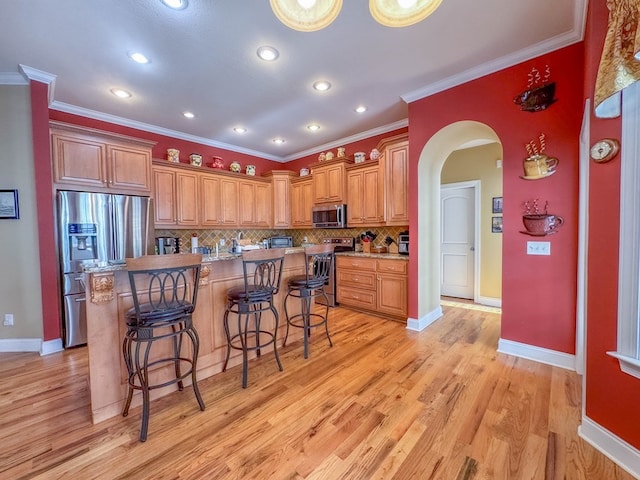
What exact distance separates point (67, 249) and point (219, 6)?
3.03 metres

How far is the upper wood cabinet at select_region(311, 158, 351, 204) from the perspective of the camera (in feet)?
15.1

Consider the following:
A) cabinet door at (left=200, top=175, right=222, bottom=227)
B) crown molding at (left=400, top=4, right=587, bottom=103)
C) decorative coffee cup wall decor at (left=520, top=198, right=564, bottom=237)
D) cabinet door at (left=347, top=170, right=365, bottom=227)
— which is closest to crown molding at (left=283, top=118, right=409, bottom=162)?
cabinet door at (left=347, top=170, right=365, bottom=227)

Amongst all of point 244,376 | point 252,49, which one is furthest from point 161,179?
point 244,376

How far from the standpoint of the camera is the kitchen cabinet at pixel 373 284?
3.66 m

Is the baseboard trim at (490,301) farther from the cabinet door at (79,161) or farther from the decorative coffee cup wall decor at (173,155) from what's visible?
the cabinet door at (79,161)

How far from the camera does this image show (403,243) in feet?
13.1

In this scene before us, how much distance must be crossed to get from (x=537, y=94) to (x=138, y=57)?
3.81 metres

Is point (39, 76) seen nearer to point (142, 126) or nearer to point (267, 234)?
point (142, 126)

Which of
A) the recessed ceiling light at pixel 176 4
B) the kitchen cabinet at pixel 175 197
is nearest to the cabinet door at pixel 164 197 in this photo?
the kitchen cabinet at pixel 175 197

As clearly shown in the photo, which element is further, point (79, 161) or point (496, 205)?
point (496, 205)

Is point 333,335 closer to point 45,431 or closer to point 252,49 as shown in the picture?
point 45,431

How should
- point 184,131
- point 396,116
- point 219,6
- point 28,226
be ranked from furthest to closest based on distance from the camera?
1. point 184,131
2. point 396,116
3. point 28,226
4. point 219,6

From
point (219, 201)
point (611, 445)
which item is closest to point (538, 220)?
point (611, 445)

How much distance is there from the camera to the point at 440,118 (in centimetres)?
311
